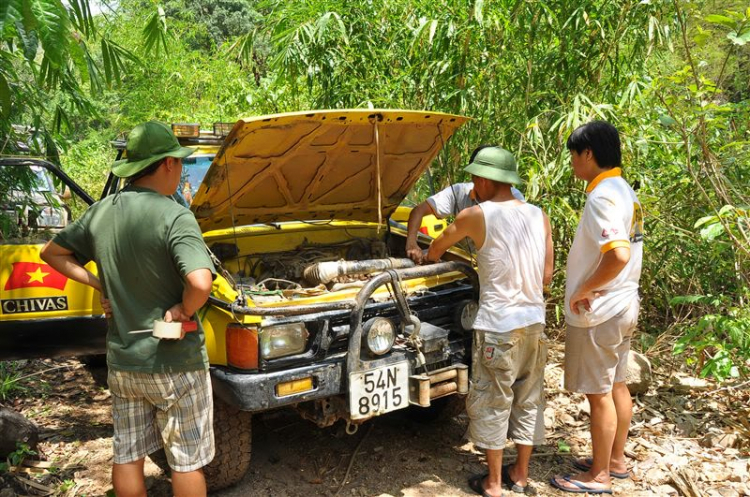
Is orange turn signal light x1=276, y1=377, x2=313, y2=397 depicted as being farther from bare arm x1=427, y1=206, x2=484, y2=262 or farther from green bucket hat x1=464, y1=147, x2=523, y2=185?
green bucket hat x1=464, y1=147, x2=523, y2=185

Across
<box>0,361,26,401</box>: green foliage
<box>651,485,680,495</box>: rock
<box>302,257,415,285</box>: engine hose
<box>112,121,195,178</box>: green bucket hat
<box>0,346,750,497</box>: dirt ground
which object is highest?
<box>112,121,195,178</box>: green bucket hat

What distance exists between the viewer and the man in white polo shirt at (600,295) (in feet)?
9.51

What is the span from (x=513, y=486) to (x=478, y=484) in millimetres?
181

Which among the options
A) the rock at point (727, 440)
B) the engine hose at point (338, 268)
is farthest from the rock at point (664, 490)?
the engine hose at point (338, 268)

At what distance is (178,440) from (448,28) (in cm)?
349

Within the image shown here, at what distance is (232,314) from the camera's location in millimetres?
2717

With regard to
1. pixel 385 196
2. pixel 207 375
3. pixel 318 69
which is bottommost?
pixel 207 375

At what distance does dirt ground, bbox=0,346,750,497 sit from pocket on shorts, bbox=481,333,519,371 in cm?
73

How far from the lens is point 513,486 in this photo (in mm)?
3156

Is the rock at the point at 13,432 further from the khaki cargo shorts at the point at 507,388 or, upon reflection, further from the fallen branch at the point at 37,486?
the khaki cargo shorts at the point at 507,388

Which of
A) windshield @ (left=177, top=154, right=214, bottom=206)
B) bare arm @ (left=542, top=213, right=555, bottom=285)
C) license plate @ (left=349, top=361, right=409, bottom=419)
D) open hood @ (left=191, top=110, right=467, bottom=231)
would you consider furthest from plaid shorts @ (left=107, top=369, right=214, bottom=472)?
windshield @ (left=177, top=154, right=214, bottom=206)

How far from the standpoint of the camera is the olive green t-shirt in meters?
2.26

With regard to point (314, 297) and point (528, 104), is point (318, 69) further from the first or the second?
point (314, 297)

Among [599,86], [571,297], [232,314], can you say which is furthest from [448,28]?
[232,314]
